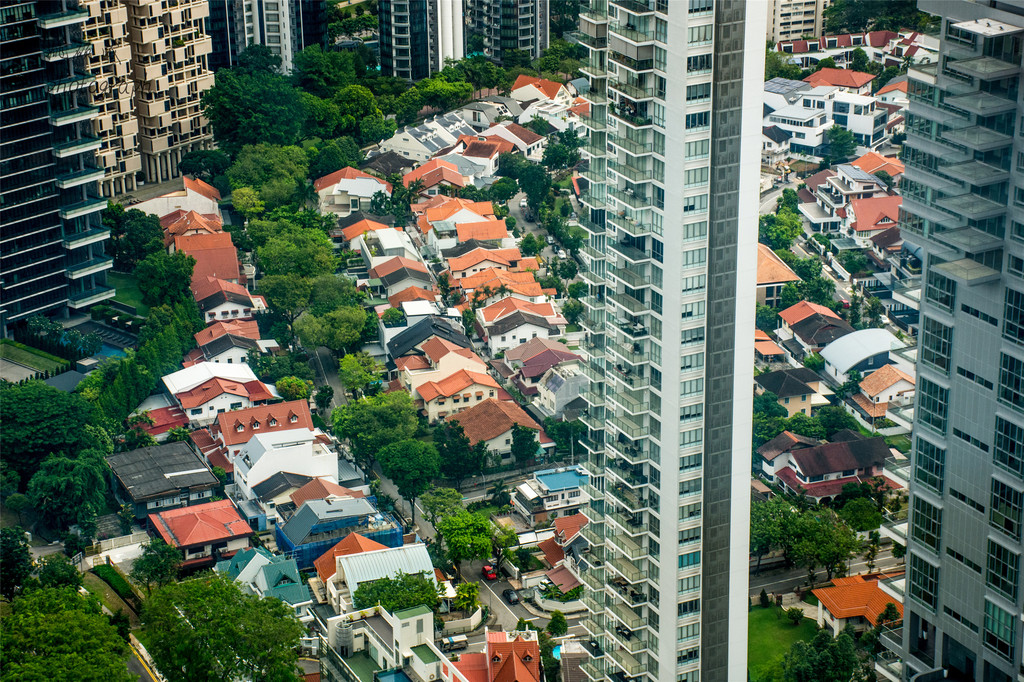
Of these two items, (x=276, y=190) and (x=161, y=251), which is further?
(x=276, y=190)

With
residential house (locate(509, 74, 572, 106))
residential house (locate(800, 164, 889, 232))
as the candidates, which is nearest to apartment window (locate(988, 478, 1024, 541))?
residential house (locate(800, 164, 889, 232))

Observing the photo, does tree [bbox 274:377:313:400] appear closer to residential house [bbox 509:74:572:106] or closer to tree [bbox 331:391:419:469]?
tree [bbox 331:391:419:469]

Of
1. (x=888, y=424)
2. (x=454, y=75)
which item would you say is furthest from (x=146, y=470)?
(x=454, y=75)

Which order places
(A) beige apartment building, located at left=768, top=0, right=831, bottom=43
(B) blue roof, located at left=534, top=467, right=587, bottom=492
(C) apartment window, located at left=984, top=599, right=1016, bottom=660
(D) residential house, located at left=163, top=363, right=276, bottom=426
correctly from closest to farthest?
(C) apartment window, located at left=984, top=599, right=1016, bottom=660 → (B) blue roof, located at left=534, top=467, right=587, bottom=492 → (D) residential house, located at left=163, top=363, right=276, bottom=426 → (A) beige apartment building, located at left=768, top=0, right=831, bottom=43

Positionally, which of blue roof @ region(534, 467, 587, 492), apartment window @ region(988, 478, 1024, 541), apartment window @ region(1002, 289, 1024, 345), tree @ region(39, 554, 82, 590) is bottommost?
blue roof @ region(534, 467, 587, 492)

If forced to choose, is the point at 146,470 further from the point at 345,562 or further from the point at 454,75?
the point at 454,75

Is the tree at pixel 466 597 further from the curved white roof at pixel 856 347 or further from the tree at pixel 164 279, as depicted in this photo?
the tree at pixel 164 279

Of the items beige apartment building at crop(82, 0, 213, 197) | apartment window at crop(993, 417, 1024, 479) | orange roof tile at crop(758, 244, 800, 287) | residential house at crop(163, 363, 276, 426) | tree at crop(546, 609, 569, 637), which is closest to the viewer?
apartment window at crop(993, 417, 1024, 479)
